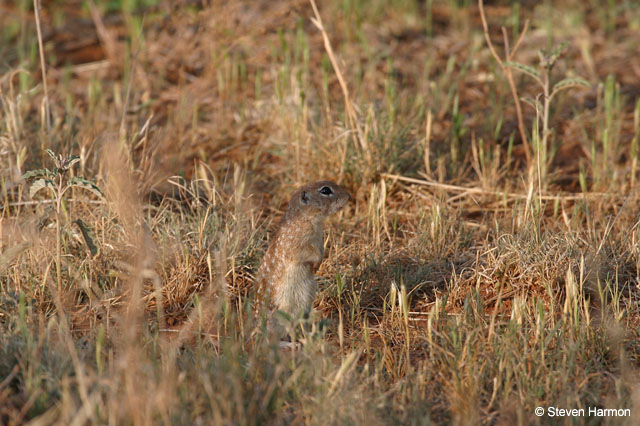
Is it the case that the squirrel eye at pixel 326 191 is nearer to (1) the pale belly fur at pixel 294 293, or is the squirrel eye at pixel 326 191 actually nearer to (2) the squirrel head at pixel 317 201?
(2) the squirrel head at pixel 317 201

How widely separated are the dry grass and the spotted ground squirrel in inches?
10.0

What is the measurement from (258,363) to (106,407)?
74 cm

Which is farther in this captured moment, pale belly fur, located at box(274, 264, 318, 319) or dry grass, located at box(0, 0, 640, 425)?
pale belly fur, located at box(274, 264, 318, 319)

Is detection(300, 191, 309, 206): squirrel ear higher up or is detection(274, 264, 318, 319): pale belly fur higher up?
detection(300, 191, 309, 206): squirrel ear

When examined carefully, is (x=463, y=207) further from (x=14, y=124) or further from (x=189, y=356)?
(x=14, y=124)

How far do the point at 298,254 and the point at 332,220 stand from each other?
1236 mm

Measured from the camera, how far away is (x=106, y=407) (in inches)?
123

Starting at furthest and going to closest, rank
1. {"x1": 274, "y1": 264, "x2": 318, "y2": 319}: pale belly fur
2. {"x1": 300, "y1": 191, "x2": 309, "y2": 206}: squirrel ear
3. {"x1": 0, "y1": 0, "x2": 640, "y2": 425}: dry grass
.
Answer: {"x1": 300, "y1": 191, "x2": 309, "y2": 206}: squirrel ear
{"x1": 274, "y1": 264, "x2": 318, "y2": 319}: pale belly fur
{"x1": 0, "y1": 0, "x2": 640, "y2": 425}: dry grass

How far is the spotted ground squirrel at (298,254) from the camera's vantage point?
4.43 meters

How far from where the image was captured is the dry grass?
339cm

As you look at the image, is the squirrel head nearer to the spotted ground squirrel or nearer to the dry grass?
the spotted ground squirrel

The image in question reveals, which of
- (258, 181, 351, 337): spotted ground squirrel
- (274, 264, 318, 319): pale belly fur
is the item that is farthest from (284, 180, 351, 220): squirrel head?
(274, 264, 318, 319): pale belly fur

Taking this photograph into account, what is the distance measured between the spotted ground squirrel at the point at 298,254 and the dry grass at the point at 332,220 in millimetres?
253

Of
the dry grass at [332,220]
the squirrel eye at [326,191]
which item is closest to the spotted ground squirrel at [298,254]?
the squirrel eye at [326,191]
